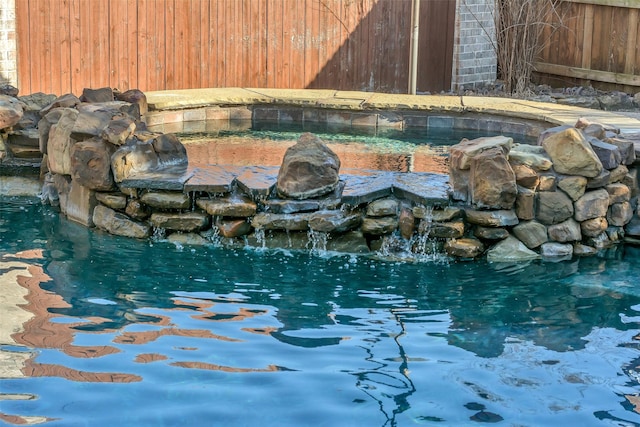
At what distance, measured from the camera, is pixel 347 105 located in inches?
401

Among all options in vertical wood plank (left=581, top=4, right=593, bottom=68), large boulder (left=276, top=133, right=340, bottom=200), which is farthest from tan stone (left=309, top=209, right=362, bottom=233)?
vertical wood plank (left=581, top=4, right=593, bottom=68)

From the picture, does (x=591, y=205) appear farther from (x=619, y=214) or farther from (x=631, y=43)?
(x=631, y=43)

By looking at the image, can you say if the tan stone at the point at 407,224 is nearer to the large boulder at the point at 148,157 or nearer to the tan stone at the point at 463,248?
the tan stone at the point at 463,248

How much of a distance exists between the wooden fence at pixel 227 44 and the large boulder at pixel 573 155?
566cm

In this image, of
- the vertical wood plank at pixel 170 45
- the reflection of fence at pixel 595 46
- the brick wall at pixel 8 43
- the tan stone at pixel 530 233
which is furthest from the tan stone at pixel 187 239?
the reflection of fence at pixel 595 46

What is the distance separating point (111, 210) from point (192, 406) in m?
3.08

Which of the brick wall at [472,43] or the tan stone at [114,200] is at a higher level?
the brick wall at [472,43]

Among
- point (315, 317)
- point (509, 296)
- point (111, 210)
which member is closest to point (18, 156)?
point (111, 210)

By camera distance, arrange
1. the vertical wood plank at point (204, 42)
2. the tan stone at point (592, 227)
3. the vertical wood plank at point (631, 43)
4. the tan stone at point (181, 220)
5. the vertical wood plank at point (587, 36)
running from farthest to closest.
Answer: the vertical wood plank at point (587, 36) → the vertical wood plank at point (631, 43) → the vertical wood plank at point (204, 42) → the tan stone at point (592, 227) → the tan stone at point (181, 220)

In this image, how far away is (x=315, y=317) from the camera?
17.8 feet

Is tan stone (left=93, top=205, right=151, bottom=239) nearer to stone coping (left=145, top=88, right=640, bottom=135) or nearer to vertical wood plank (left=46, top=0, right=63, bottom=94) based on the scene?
stone coping (left=145, top=88, right=640, bottom=135)

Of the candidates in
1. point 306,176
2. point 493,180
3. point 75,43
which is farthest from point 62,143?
point 75,43

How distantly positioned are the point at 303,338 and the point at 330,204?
175 cm

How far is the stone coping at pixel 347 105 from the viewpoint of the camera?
32.3ft
